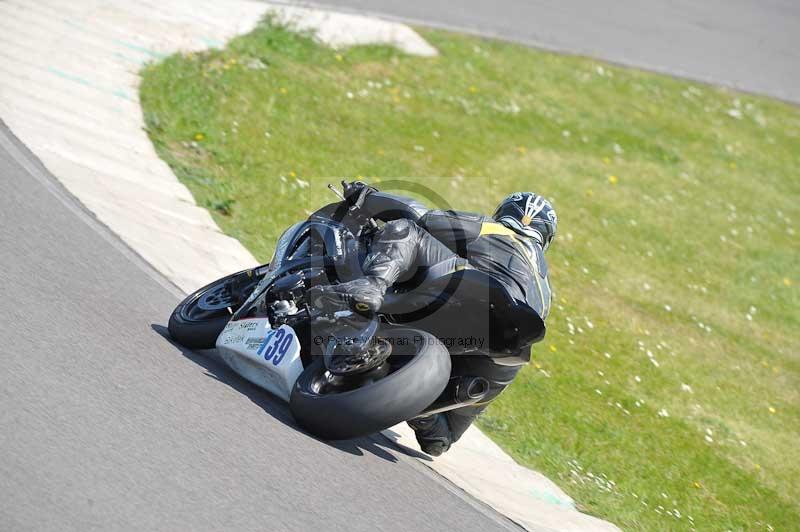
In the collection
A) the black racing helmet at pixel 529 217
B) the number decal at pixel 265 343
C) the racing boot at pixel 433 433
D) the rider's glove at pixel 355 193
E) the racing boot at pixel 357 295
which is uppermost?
the rider's glove at pixel 355 193

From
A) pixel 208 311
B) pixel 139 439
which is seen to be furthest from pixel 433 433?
pixel 139 439

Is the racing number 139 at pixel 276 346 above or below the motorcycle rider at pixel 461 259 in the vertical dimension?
below

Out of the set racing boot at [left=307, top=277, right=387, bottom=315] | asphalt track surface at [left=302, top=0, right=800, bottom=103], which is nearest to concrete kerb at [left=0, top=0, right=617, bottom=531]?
racing boot at [left=307, top=277, right=387, bottom=315]

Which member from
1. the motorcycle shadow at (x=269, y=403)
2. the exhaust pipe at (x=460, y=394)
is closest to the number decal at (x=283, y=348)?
the motorcycle shadow at (x=269, y=403)

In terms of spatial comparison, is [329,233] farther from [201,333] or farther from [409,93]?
[409,93]

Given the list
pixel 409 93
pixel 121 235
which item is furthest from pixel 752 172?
pixel 121 235

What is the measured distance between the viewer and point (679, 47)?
19031mm

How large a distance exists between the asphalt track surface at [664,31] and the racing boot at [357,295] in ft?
37.5

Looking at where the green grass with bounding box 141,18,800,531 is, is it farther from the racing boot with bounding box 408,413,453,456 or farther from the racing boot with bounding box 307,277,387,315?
the racing boot with bounding box 408,413,453,456

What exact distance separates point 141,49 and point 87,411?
7.73 m

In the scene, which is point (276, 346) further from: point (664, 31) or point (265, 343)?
point (664, 31)

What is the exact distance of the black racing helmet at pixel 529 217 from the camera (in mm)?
5945

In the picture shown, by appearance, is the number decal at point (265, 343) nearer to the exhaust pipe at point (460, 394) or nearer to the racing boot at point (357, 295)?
the racing boot at point (357, 295)

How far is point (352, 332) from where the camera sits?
17.4 ft
